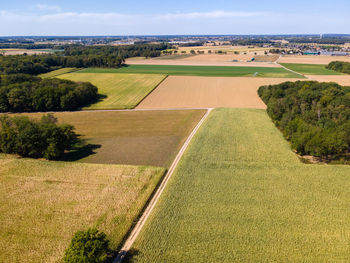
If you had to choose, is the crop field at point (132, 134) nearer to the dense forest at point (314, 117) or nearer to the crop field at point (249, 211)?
the crop field at point (249, 211)

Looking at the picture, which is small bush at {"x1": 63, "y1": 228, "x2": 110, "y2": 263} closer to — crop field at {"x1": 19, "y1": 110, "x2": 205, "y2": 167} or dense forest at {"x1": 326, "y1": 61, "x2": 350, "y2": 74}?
crop field at {"x1": 19, "y1": 110, "x2": 205, "y2": 167}

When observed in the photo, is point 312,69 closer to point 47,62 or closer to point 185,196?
point 185,196

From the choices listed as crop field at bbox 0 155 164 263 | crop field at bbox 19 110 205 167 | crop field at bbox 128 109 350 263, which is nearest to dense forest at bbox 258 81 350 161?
crop field at bbox 128 109 350 263

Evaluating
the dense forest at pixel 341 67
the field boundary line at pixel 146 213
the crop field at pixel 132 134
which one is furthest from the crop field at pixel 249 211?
the dense forest at pixel 341 67

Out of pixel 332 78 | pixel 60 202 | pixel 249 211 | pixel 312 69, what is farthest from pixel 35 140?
pixel 312 69

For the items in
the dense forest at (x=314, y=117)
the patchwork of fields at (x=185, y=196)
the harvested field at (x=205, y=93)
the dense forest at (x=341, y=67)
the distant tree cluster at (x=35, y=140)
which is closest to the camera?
the patchwork of fields at (x=185, y=196)

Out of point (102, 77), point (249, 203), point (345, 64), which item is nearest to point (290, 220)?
point (249, 203)
